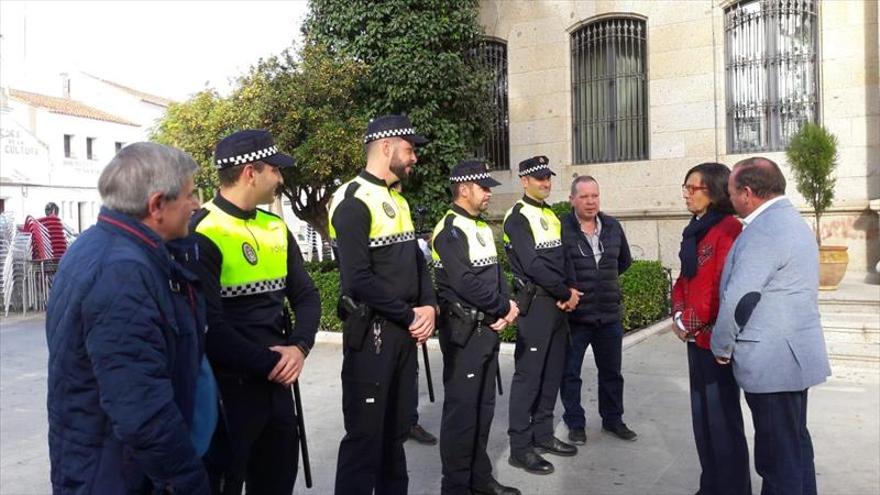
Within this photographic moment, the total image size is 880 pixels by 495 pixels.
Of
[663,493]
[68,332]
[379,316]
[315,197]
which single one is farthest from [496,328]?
[315,197]

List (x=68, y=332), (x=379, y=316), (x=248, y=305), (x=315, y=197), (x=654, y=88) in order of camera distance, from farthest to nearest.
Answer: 1. (x=654, y=88)
2. (x=315, y=197)
3. (x=379, y=316)
4. (x=248, y=305)
5. (x=68, y=332)

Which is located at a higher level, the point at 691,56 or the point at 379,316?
the point at 691,56

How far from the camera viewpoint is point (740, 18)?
12797 mm

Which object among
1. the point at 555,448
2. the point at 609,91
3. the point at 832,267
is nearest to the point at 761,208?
the point at 555,448

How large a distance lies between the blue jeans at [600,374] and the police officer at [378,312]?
6.76ft

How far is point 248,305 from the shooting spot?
331 centimetres

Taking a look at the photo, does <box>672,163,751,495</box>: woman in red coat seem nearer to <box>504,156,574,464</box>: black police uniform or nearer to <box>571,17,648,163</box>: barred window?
<box>504,156,574,464</box>: black police uniform

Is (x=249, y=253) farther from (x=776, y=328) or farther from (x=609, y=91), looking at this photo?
(x=609, y=91)

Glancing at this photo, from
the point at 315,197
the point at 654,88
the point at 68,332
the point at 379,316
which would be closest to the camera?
the point at 68,332

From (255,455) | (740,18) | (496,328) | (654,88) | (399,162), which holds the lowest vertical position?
(255,455)

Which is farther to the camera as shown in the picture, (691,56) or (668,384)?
(691,56)

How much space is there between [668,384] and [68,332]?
6.10 meters

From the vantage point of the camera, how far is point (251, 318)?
3318 millimetres

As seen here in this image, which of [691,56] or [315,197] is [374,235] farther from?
[691,56]
